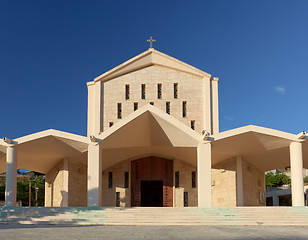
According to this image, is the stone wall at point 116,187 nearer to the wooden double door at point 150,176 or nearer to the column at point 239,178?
the wooden double door at point 150,176

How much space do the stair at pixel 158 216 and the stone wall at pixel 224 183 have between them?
18.4 feet

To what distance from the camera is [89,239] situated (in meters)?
9.87

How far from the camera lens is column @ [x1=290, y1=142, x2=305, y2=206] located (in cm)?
1847

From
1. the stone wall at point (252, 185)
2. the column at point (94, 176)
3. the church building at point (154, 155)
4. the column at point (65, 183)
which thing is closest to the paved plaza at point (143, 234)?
the column at point (94, 176)

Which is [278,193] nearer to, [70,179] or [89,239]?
[70,179]

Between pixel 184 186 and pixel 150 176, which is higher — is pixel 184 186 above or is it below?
below

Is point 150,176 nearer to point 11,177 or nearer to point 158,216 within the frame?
point 158,216

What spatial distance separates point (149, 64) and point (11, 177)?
1069 centimetres

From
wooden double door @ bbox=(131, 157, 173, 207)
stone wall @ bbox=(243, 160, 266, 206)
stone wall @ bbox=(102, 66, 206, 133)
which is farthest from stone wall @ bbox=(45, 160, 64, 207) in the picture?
stone wall @ bbox=(243, 160, 266, 206)

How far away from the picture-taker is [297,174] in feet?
61.5

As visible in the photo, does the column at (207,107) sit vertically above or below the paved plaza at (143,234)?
above

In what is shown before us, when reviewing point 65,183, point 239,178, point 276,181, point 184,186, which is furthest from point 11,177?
point 276,181

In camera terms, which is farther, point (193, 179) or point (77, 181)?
point (193, 179)

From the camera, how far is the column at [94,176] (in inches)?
723
